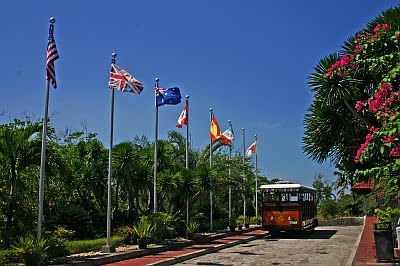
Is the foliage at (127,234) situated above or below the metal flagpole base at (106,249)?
above

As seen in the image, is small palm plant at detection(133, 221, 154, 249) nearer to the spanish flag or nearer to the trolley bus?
the spanish flag

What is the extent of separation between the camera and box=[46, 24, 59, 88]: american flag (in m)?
13.8

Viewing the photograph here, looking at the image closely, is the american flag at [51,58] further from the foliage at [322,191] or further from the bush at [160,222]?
the foliage at [322,191]


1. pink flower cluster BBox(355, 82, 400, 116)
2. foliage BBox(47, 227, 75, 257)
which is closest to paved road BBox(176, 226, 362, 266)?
foliage BBox(47, 227, 75, 257)

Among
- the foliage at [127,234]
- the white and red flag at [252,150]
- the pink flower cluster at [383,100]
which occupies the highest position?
the white and red flag at [252,150]

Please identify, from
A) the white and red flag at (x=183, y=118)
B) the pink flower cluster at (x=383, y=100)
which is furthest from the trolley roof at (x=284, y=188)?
the pink flower cluster at (x=383, y=100)

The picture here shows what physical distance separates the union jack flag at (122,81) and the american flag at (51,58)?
9.62 ft

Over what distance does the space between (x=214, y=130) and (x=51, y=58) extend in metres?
13.4

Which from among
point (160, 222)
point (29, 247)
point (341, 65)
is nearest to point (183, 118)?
point (160, 222)

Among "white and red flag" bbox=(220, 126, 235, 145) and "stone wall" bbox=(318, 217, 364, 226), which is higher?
"white and red flag" bbox=(220, 126, 235, 145)

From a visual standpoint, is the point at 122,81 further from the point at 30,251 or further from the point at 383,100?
the point at 383,100

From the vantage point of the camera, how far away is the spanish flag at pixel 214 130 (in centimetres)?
2578

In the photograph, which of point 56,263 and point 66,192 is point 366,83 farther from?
point 66,192

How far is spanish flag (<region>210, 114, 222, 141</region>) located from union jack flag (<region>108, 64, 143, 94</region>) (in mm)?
9256
